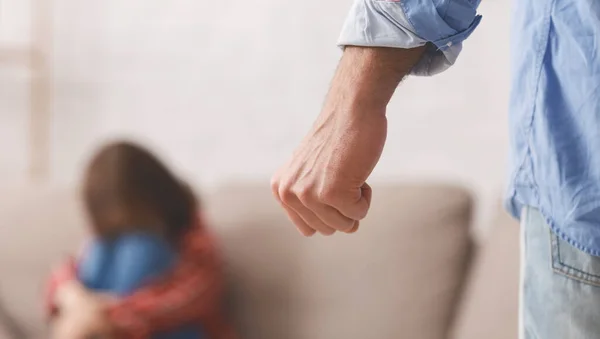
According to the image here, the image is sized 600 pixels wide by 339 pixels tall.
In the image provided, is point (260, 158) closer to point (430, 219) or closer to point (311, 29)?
point (311, 29)

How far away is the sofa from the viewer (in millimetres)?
1499

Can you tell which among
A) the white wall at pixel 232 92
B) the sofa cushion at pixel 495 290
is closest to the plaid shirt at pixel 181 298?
the white wall at pixel 232 92

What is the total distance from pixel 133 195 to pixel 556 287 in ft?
4.05

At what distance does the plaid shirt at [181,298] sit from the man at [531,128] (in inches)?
42.7

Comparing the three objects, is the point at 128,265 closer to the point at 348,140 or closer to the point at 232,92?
the point at 232,92

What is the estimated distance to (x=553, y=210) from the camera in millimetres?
623

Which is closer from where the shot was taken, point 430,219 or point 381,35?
point 381,35

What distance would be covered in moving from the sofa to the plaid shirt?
56mm

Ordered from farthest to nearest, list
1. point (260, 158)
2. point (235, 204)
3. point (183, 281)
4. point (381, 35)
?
point (260, 158) < point (235, 204) < point (183, 281) < point (381, 35)

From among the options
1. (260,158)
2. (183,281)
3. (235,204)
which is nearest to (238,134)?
(260,158)

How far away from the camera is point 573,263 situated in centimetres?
61

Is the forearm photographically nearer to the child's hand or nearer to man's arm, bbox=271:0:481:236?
man's arm, bbox=271:0:481:236

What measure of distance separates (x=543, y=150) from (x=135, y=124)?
1.79 meters

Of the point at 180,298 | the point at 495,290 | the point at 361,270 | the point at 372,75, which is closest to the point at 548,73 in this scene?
the point at 372,75
